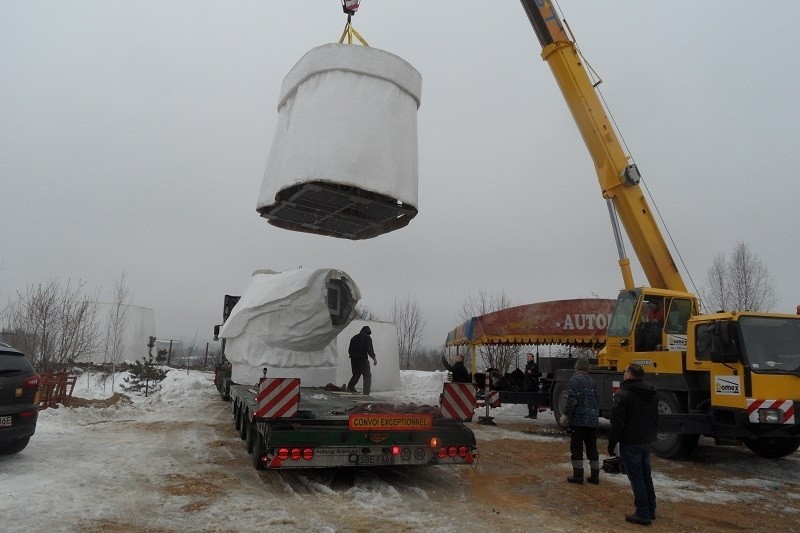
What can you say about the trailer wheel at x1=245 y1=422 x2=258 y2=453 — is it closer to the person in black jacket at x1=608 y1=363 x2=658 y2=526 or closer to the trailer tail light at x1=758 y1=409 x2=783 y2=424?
the person in black jacket at x1=608 y1=363 x2=658 y2=526

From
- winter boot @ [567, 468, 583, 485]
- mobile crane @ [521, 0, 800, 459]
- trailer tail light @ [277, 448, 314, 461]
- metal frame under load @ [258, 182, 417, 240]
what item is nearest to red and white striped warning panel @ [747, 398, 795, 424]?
mobile crane @ [521, 0, 800, 459]

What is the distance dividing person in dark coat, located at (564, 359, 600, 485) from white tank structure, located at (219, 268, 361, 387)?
5670mm

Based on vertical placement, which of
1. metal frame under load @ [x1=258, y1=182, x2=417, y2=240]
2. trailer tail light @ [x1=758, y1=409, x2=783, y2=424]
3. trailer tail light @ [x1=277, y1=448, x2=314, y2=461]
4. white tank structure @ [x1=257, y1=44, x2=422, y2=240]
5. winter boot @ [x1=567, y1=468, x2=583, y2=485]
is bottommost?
winter boot @ [x1=567, y1=468, x2=583, y2=485]

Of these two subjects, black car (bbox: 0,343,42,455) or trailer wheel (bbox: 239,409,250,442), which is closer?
black car (bbox: 0,343,42,455)

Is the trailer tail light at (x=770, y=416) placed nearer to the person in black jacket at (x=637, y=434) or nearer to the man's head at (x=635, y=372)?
the person in black jacket at (x=637, y=434)

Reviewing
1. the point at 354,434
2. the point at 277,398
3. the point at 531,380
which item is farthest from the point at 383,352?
the point at 277,398

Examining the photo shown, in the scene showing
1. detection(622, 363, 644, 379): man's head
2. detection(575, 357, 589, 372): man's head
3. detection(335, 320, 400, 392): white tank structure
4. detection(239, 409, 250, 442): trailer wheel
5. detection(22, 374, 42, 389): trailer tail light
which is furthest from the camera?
detection(335, 320, 400, 392): white tank structure

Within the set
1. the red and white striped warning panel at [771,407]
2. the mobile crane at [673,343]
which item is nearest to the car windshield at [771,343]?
the mobile crane at [673,343]

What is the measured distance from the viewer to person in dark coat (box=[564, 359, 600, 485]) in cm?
723

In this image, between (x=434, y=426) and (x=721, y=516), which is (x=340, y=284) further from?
(x=721, y=516)

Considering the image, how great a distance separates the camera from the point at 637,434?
5738 millimetres

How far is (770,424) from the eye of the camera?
773 cm

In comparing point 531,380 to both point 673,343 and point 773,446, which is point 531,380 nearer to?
point 673,343

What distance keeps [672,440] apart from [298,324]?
7526mm
